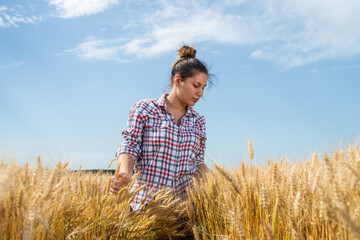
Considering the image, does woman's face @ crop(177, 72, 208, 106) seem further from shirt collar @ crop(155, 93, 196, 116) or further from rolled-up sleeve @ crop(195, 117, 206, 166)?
rolled-up sleeve @ crop(195, 117, 206, 166)

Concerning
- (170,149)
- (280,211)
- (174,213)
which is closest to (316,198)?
(280,211)

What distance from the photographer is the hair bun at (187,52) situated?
3240 millimetres

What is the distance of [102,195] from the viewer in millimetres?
1866

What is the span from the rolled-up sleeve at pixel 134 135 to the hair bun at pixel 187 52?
0.84 meters

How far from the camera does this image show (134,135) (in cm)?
257

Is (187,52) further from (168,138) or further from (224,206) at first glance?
(224,206)

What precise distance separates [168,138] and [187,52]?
1042 mm

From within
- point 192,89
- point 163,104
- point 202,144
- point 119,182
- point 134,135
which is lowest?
point 119,182

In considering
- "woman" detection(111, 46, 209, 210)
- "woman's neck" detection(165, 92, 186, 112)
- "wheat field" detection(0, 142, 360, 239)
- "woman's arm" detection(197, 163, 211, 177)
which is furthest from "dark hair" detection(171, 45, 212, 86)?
"wheat field" detection(0, 142, 360, 239)

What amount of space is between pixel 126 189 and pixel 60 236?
429 millimetres

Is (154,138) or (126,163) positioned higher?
(154,138)

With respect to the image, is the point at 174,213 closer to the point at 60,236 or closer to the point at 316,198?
the point at 60,236

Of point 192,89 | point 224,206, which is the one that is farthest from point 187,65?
point 224,206

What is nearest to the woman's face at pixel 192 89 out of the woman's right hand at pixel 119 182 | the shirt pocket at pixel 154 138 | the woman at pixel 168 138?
the woman at pixel 168 138
